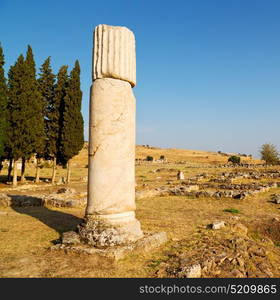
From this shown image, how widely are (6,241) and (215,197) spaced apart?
11483 millimetres

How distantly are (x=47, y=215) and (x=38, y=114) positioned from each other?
14.9 metres

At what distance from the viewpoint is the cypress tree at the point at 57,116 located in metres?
24.8

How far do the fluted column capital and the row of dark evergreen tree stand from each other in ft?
52.5

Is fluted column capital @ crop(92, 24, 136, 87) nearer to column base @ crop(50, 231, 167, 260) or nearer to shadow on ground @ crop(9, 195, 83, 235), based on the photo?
column base @ crop(50, 231, 167, 260)

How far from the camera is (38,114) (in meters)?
23.1

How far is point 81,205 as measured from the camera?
1303 centimetres

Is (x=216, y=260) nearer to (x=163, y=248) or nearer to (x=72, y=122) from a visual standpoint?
(x=163, y=248)

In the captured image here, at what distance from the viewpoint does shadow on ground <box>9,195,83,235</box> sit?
8.44 m

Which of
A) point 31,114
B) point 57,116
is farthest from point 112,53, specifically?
point 57,116

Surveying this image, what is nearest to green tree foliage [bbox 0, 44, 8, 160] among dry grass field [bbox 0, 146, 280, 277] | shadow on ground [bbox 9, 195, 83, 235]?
shadow on ground [bbox 9, 195, 83, 235]

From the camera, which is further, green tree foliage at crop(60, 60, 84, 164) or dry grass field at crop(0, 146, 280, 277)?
green tree foliage at crop(60, 60, 84, 164)

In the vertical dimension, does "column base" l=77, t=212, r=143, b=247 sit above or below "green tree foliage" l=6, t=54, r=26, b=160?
below
